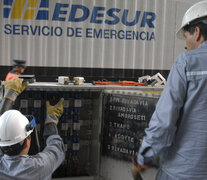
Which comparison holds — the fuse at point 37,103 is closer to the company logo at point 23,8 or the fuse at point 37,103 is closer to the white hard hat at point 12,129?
the white hard hat at point 12,129

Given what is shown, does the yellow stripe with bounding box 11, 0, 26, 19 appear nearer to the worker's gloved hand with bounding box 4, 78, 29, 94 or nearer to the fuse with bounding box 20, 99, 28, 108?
the fuse with bounding box 20, 99, 28, 108

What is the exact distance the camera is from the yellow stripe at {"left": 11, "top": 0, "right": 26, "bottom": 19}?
4020 millimetres

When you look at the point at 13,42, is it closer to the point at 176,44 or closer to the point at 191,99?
the point at 176,44

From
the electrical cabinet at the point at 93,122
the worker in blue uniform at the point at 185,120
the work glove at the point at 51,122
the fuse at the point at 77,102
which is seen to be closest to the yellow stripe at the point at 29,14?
the electrical cabinet at the point at 93,122

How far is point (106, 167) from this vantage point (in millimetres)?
3008

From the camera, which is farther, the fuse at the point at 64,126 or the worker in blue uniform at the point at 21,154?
the fuse at the point at 64,126

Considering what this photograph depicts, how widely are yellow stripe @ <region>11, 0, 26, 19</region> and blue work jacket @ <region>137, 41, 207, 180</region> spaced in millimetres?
3080

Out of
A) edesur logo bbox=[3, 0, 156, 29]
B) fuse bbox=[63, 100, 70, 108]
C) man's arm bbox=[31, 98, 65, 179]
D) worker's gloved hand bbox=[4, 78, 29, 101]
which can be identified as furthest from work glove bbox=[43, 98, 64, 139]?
edesur logo bbox=[3, 0, 156, 29]

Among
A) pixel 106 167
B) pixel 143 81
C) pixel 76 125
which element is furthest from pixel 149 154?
pixel 143 81

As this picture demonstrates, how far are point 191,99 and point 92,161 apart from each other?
2.09m

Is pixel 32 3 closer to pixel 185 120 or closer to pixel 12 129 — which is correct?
pixel 12 129

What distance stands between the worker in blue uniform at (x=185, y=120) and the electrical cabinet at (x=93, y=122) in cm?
83

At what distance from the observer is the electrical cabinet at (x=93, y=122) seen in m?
2.66

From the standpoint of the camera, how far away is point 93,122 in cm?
337
